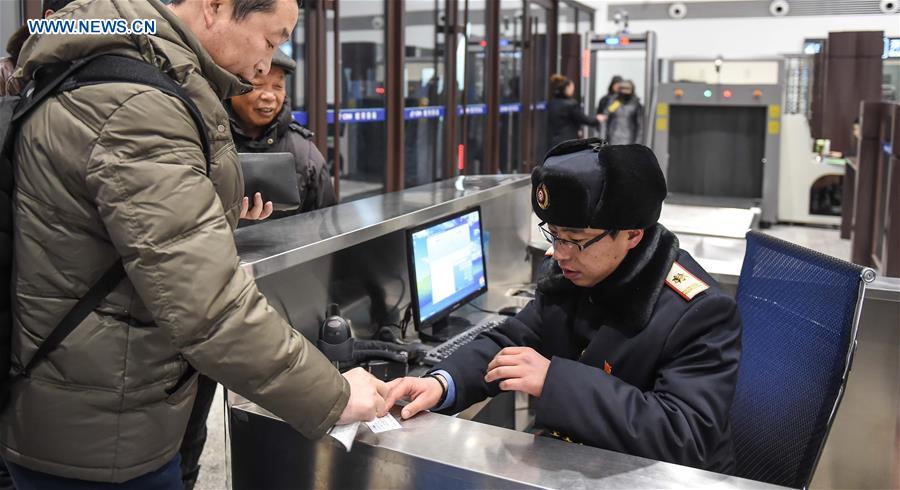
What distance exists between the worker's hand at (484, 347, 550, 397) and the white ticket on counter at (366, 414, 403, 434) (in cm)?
16

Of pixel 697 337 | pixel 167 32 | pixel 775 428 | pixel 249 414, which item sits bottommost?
pixel 775 428

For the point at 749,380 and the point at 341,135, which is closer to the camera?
the point at 749,380

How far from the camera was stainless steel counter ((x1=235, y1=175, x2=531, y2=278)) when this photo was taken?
61.4 inches

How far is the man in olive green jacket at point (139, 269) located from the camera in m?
1.05

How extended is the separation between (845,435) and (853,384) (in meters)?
0.16

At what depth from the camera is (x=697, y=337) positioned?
52.3 inches

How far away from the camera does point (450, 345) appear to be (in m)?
2.25

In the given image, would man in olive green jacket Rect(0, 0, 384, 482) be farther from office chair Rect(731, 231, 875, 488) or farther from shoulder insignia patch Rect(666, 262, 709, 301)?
office chair Rect(731, 231, 875, 488)

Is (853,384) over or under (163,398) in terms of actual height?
under

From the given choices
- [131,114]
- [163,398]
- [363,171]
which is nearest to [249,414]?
[163,398]

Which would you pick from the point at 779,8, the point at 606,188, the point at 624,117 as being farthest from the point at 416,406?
the point at 779,8

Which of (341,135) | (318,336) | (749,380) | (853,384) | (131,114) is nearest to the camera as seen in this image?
(131,114)

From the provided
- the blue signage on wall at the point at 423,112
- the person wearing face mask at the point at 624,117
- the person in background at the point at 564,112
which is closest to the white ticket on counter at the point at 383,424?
the blue signage on wall at the point at 423,112

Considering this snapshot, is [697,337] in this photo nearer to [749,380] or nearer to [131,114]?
[749,380]
